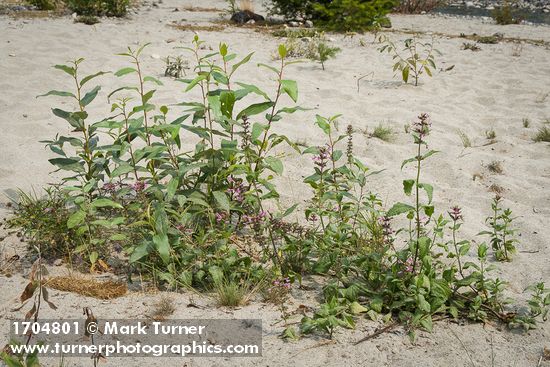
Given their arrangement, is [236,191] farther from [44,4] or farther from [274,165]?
[44,4]

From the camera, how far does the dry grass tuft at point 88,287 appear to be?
2531 mm

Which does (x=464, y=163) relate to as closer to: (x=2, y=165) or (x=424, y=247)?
(x=424, y=247)

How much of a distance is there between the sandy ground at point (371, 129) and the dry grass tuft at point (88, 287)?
4cm

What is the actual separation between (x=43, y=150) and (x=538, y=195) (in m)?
3.77

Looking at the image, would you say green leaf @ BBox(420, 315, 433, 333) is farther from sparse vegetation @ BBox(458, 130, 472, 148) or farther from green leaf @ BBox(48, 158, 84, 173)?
sparse vegetation @ BBox(458, 130, 472, 148)

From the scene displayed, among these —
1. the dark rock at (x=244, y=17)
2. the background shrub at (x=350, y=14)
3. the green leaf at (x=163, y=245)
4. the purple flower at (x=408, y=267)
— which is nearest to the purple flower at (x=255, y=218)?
the green leaf at (x=163, y=245)

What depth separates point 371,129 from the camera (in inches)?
195

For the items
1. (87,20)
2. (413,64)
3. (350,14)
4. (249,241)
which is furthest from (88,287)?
(350,14)

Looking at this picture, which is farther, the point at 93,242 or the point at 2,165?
the point at 2,165

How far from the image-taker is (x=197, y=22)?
10344 mm

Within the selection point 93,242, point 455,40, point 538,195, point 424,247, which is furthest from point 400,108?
point 455,40

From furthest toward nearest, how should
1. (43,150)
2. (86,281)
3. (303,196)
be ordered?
(43,150) → (303,196) → (86,281)

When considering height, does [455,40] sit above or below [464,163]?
above

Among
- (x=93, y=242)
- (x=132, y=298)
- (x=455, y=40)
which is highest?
(x=455, y=40)
